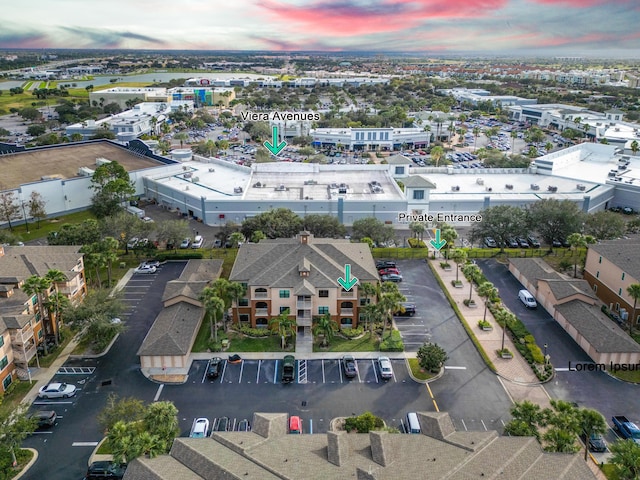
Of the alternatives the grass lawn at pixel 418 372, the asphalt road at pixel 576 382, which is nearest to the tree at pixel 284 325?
the grass lawn at pixel 418 372

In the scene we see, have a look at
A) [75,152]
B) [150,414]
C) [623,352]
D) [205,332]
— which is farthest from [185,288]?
[75,152]

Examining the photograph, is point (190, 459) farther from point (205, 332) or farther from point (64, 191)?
point (64, 191)

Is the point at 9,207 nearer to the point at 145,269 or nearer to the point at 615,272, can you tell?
the point at 145,269

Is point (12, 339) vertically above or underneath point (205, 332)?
above

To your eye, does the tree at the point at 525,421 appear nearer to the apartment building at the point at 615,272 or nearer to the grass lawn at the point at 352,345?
the grass lawn at the point at 352,345

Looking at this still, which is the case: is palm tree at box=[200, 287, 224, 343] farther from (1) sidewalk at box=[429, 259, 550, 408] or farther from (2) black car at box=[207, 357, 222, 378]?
(1) sidewalk at box=[429, 259, 550, 408]

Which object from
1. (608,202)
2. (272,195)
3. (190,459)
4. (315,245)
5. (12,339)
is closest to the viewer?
(190,459)
